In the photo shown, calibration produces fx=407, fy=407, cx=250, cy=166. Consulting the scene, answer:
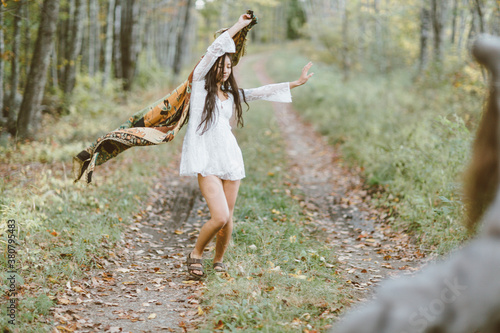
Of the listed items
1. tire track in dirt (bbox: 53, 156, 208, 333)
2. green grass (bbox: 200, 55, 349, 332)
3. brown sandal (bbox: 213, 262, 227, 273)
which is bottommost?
tire track in dirt (bbox: 53, 156, 208, 333)

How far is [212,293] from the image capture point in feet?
14.0

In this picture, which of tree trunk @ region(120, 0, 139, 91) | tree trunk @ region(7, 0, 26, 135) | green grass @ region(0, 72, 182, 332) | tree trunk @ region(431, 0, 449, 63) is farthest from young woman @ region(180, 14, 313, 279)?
tree trunk @ region(120, 0, 139, 91)

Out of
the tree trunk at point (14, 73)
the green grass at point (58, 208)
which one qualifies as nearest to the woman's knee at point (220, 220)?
the green grass at point (58, 208)

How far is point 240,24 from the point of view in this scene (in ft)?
14.8

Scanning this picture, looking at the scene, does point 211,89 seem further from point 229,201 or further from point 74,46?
point 74,46

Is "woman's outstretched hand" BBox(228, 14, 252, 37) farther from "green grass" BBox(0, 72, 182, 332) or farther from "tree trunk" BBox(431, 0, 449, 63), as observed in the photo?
"tree trunk" BBox(431, 0, 449, 63)

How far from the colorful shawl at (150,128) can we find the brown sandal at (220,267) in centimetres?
160

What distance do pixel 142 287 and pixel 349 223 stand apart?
370 centimetres

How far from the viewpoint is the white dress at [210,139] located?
4.39 meters

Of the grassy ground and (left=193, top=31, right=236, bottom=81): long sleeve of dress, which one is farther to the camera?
the grassy ground

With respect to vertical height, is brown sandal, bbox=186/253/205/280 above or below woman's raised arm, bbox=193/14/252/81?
below

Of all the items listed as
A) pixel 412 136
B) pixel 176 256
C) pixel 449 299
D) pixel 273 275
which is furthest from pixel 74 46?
pixel 449 299

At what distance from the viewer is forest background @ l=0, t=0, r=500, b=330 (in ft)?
19.9

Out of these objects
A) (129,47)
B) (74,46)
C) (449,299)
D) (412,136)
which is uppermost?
(129,47)
